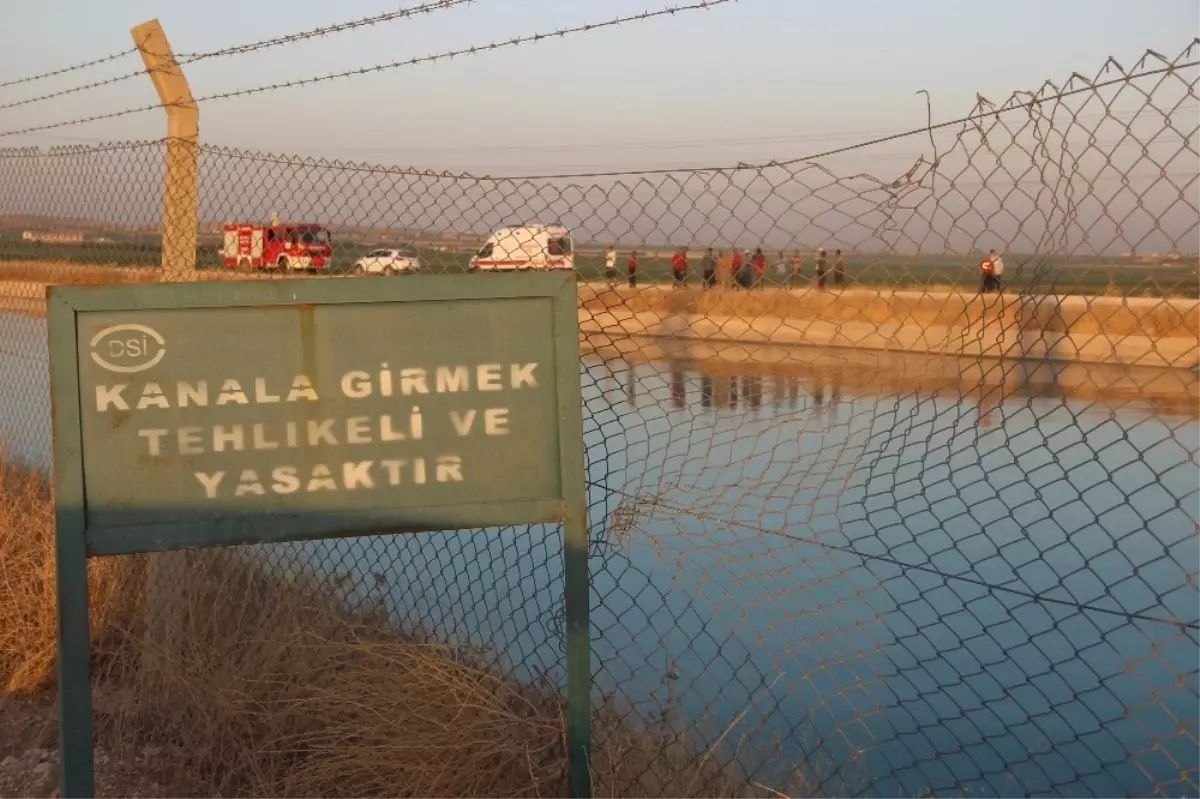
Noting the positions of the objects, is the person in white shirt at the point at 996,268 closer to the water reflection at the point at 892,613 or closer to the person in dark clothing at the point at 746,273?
the water reflection at the point at 892,613

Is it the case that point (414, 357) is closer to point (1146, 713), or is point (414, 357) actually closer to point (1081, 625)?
point (1146, 713)

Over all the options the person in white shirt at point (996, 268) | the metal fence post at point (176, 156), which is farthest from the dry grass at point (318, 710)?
the person in white shirt at point (996, 268)

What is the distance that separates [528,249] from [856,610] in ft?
9.56

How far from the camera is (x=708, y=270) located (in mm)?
4457

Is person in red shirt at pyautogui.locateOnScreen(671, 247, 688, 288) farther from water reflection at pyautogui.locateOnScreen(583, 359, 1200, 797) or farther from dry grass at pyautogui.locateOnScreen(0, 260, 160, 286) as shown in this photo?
dry grass at pyautogui.locateOnScreen(0, 260, 160, 286)

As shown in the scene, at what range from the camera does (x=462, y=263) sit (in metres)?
4.68

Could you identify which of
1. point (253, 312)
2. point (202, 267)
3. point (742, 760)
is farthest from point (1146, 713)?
point (202, 267)

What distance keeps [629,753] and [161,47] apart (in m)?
3.72

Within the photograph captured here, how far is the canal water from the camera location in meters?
4.45

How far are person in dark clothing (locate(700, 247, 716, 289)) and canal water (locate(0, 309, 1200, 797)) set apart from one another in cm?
54

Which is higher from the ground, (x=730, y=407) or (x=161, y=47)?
(x=161, y=47)

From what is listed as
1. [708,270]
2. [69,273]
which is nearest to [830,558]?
[708,270]

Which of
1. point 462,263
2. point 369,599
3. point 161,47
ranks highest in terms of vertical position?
point 161,47

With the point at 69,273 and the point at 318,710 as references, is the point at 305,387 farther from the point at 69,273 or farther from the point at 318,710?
the point at 69,273
